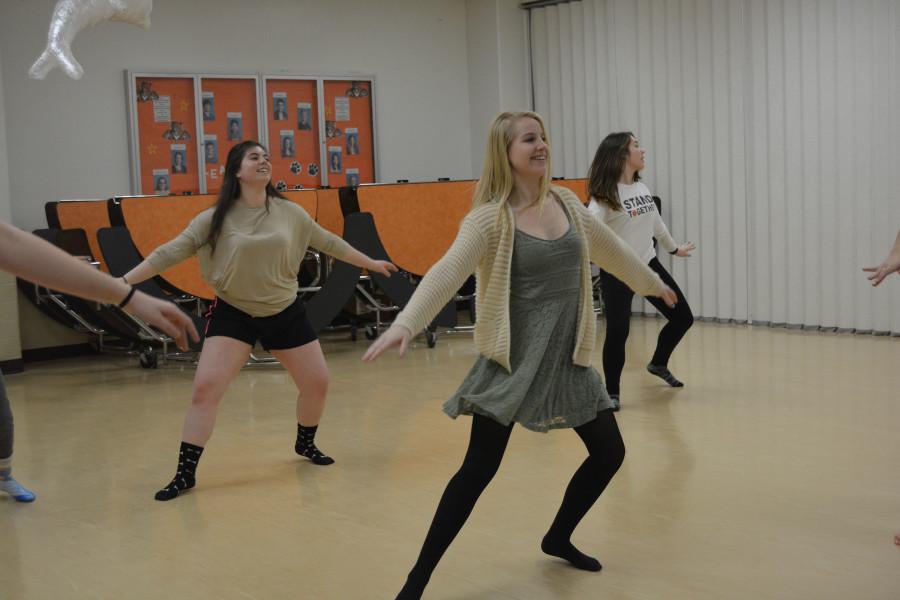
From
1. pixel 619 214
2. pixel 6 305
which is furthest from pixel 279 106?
pixel 619 214

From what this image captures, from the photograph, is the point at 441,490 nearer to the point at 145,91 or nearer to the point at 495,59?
the point at 145,91

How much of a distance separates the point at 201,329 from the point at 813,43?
551 centimetres

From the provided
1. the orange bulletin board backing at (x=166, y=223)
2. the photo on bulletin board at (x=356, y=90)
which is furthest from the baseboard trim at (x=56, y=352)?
the photo on bulletin board at (x=356, y=90)

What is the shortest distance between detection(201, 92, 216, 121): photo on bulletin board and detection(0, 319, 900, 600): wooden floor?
3868 mm

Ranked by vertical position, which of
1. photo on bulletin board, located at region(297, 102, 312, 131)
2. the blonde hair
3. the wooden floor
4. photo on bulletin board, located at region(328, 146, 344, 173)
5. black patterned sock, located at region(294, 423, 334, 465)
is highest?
photo on bulletin board, located at region(297, 102, 312, 131)

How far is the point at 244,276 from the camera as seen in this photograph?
5078mm

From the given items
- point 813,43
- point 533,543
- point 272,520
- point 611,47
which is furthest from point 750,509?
point 611,47

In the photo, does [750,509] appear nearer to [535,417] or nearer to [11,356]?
[535,417]

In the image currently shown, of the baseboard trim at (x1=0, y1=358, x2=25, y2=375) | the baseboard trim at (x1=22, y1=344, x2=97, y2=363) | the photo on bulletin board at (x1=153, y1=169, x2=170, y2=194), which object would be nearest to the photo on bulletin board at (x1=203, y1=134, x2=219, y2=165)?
the photo on bulletin board at (x1=153, y1=169, x2=170, y2=194)

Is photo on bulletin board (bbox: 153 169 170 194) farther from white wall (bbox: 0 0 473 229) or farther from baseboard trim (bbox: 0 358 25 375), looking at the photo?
baseboard trim (bbox: 0 358 25 375)

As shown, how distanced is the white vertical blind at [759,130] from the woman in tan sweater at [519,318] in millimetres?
6142

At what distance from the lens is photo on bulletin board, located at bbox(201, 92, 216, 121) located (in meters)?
10.8

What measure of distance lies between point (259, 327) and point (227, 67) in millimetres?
6291

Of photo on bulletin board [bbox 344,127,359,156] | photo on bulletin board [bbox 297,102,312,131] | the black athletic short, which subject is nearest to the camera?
the black athletic short
